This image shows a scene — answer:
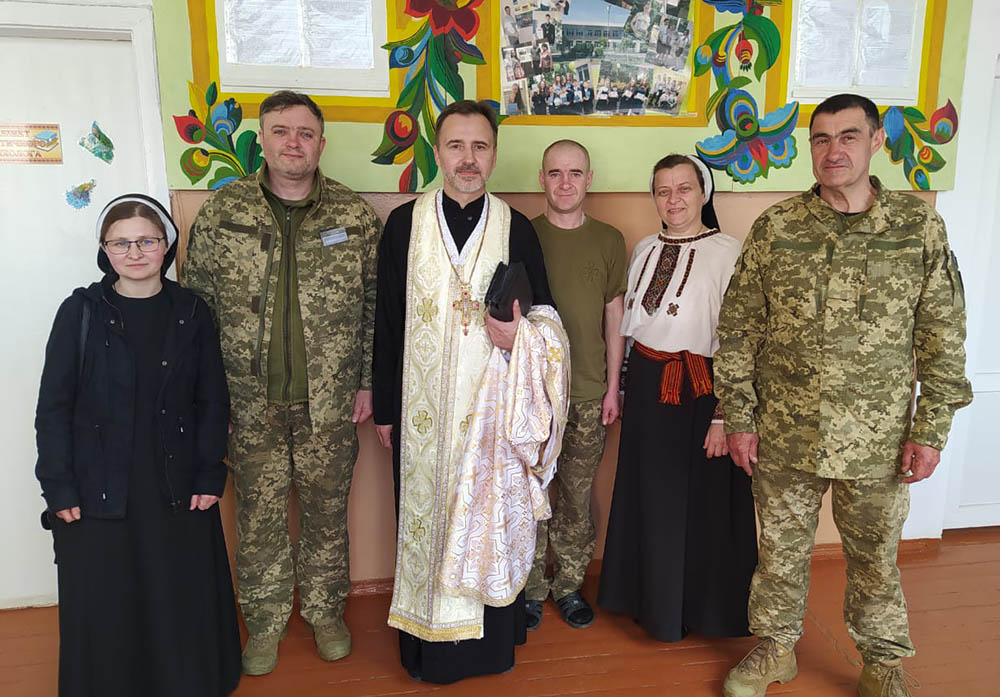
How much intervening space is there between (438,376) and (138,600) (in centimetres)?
105

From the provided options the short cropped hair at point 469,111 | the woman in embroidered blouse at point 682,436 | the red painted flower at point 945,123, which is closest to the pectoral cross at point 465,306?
the short cropped hair at point 469,111

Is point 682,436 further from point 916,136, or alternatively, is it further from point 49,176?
point 49,176

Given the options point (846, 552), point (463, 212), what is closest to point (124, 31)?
point (463, 212)

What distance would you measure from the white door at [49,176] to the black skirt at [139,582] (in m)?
0.94

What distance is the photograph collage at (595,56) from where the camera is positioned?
2.62 m

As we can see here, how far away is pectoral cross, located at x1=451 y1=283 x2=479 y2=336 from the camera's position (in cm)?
210

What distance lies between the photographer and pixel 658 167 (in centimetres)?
236

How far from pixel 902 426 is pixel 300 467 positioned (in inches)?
74.7

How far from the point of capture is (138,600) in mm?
1885

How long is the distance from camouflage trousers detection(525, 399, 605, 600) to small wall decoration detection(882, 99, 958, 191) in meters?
1.77

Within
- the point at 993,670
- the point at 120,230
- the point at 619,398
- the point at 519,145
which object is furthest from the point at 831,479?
the point at 120,230

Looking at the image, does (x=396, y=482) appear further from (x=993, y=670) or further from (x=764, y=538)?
(x=993, y=670)

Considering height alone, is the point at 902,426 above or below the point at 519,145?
below

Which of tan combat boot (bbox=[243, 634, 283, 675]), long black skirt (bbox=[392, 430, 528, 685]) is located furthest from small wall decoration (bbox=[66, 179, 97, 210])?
tan combat boot (bbox=[243, 634, 283, 675])
